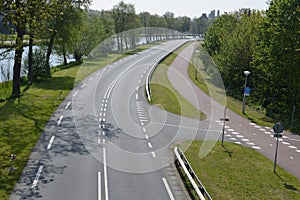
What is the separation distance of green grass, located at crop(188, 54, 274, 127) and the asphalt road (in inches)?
110

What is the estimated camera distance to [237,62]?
40.5 meters

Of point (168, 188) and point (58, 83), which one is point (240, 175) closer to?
point (168, 188)

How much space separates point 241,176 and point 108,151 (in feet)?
25.0

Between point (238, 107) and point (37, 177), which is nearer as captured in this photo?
point (37, 177)

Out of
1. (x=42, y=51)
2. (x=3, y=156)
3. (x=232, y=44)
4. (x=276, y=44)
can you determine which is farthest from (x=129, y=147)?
(x=42, y=51)

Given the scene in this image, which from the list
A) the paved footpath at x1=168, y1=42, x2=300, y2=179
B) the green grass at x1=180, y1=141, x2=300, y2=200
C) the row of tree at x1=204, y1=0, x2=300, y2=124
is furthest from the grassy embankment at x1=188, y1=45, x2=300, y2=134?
the green grass at x1=180, y1=141, x2=300, y2=200

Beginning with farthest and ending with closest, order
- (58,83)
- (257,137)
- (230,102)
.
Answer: (58,83) < (230,102) < (257,137)

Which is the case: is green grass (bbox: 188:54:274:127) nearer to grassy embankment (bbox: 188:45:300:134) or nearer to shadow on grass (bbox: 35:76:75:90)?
grassy embankment (bbox: 188:45:300:134)

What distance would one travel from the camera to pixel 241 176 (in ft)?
55.4

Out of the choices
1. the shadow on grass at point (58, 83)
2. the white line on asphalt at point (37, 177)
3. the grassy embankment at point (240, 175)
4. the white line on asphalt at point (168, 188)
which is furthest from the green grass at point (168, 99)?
the white line on asphalt at point (37, 177)

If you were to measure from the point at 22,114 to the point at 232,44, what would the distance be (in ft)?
82.0

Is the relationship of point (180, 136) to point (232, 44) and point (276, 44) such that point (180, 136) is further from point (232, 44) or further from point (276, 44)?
point (232, 44)

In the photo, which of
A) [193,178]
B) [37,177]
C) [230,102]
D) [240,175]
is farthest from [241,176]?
[230,102]

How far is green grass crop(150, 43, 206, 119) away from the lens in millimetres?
30297
